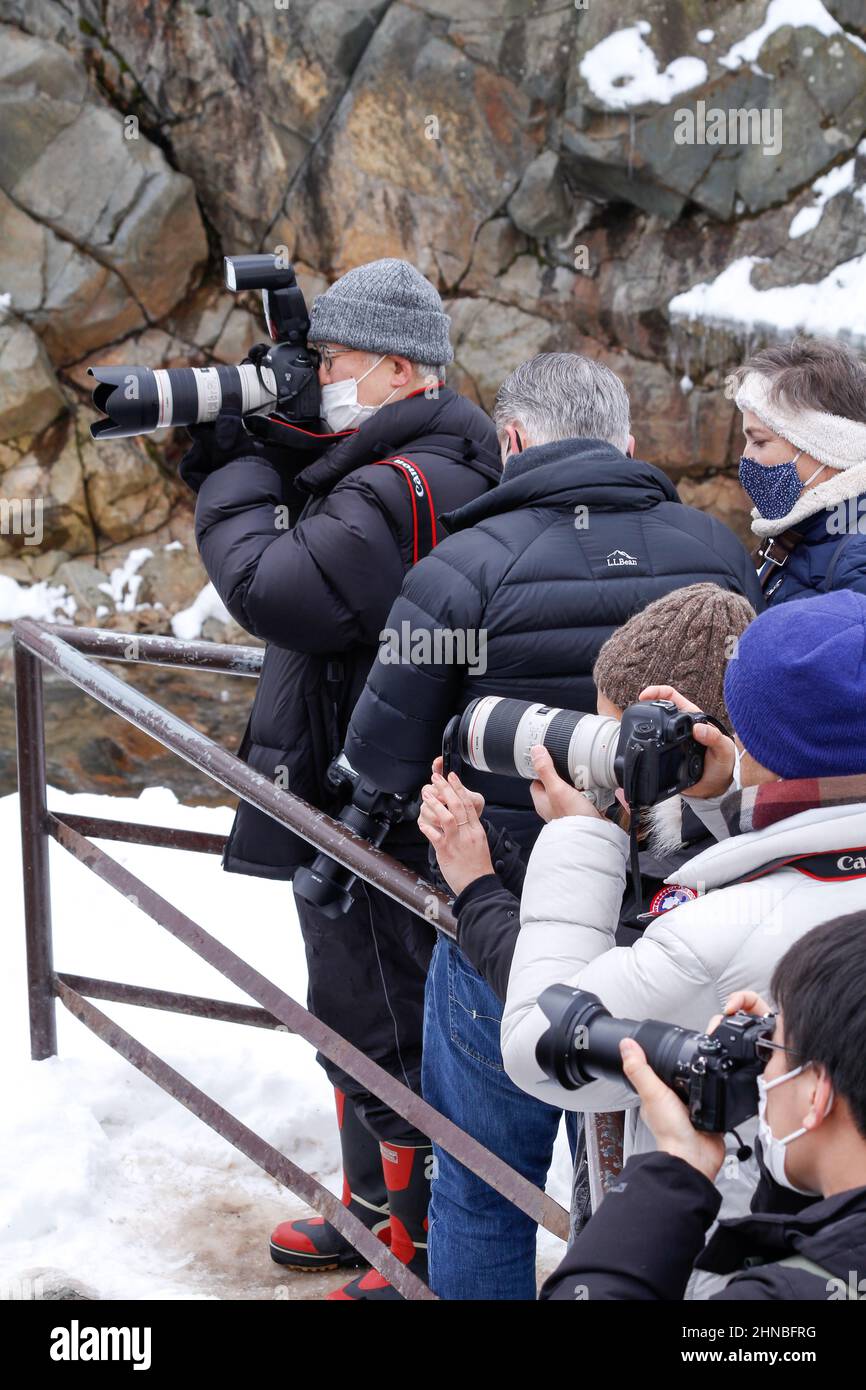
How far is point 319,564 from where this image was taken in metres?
2.20

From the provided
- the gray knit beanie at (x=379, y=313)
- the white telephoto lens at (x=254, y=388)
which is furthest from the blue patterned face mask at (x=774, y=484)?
the white telephoto lens at (x=254, y=388)

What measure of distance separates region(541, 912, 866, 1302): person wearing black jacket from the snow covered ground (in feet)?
4.56

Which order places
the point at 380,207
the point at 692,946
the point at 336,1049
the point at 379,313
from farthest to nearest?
the point at 380,207 → the point at 379,313 → the point at 336,1049 → the point at 692,946

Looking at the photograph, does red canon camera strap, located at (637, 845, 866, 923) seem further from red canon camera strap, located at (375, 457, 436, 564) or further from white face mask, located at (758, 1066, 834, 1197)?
red canon camera strap, located at (375, 457, 436, 564)

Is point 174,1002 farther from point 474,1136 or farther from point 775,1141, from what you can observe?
point 775,1141

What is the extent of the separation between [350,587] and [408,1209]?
1051 mm

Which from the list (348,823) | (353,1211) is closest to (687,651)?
(348,823)

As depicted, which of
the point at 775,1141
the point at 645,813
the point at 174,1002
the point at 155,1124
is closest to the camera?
the point at 775,1141

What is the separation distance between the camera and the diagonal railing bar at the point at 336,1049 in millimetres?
1554

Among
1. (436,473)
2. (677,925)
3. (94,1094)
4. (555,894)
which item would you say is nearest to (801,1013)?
(677,925)

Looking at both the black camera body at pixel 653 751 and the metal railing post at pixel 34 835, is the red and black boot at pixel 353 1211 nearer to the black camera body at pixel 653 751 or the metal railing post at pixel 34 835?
the metal railing post at pixel 34 835

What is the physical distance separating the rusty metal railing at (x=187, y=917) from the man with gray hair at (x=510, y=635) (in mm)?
126

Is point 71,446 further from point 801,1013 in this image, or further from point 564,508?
point 801,1013

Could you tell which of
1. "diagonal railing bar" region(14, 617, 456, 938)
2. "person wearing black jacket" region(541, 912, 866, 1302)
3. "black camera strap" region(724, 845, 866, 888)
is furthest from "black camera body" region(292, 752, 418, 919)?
"person wearing black jacket" region(541, 912, 866, 1302)
